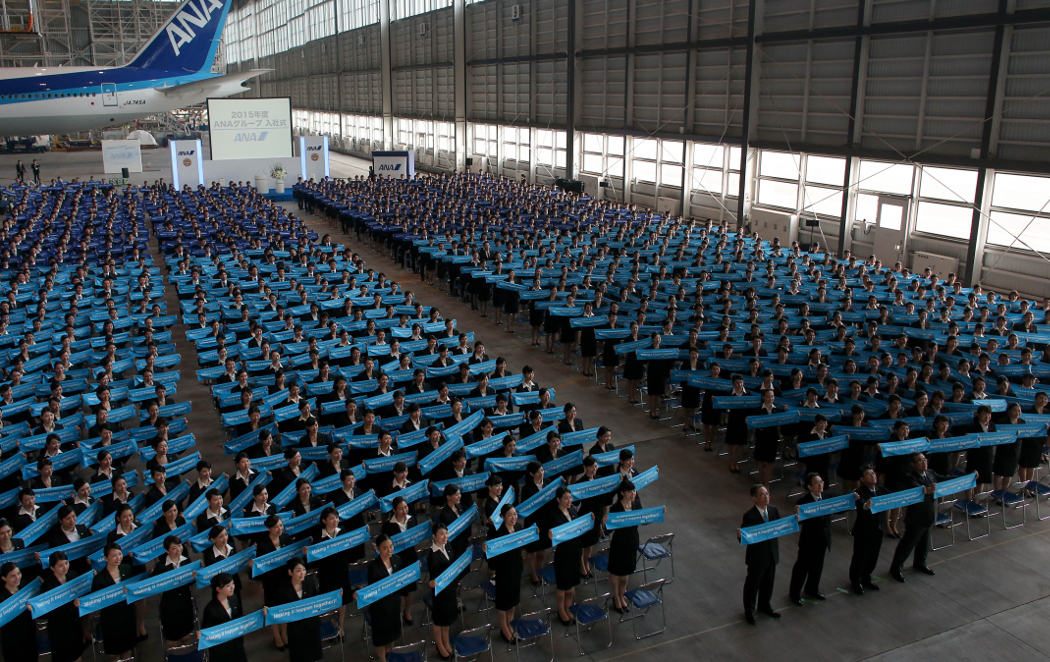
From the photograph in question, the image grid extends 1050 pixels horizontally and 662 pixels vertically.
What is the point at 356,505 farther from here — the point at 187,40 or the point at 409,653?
the point at 187,40

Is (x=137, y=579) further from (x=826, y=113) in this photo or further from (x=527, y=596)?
(x=826, y=113)

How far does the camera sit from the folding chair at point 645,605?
8562 mm

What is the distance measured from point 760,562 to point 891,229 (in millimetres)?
21675

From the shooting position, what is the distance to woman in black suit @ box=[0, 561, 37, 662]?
24.0 feet

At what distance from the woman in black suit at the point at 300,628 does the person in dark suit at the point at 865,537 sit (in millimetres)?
6207

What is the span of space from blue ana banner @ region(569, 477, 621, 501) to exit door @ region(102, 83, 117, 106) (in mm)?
49764

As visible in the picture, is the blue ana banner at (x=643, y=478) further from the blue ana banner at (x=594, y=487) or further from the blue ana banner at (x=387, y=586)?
the blue ana banner at (x=387, y=586)

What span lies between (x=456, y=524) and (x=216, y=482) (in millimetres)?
3144

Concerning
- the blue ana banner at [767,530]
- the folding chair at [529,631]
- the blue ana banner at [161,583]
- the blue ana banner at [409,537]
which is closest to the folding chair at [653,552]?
the blue ana banner at [767,530]

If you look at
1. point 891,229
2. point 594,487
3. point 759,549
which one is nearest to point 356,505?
point 594,487

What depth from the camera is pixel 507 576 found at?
844 centimetres

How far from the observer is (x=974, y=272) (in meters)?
24.4

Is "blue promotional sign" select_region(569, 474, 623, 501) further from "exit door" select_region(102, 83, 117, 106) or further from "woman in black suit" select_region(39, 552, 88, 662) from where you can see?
"exit door" select_region(102, 83, 117, 106)

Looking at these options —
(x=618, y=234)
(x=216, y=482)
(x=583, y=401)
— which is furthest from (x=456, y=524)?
(x=618, y=234)
